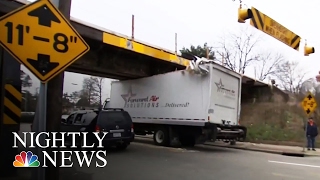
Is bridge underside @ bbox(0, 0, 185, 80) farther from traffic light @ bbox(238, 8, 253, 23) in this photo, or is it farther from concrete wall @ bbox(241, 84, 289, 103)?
concrete wall @ bbox(241, 84, 289, 103)

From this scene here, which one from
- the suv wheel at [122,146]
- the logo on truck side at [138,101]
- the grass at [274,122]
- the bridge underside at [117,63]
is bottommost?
the suv wheel at [122,146]

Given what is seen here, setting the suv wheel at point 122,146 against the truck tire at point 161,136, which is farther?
the truck tire at point 161,136

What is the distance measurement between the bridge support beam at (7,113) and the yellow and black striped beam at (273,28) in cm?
803

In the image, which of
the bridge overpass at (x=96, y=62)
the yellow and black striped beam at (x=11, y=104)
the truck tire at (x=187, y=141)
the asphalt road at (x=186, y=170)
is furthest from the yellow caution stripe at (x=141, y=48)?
the yellow and black striped beam at (x=11, y=104)

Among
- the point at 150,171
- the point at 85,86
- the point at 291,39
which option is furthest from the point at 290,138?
the point at 85,86

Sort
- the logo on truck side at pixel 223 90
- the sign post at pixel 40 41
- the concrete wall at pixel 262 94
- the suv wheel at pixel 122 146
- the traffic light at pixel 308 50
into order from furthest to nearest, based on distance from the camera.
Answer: the concrete wall at pixel 262 94
the traffic light at pixel 308 50
the logo on truck side at pixel 223 90
the suv wheel at pixel 122 146
the sign post at pixel 40 41

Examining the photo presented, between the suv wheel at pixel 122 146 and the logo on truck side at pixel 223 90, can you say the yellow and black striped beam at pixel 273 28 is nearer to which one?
the logo on truck side at pixel 223 90

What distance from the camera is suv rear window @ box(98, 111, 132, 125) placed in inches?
548

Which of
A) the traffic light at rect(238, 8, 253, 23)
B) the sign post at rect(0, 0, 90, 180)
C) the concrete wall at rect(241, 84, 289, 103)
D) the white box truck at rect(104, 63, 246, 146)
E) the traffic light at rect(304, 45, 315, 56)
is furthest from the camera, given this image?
the concrete wall at rect(241, 84, 289, 103)

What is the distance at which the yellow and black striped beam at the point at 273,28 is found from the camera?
484 inches

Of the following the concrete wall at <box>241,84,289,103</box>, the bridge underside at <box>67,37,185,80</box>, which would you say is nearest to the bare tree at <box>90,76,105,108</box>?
the concrete wall at <box>241,84,289,103</box>

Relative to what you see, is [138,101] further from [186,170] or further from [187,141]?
[186,170]

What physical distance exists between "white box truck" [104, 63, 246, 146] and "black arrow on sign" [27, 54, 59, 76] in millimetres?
11486

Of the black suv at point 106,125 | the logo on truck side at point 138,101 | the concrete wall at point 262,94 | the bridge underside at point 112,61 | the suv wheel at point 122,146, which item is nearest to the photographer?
the black suv at point 106,125
